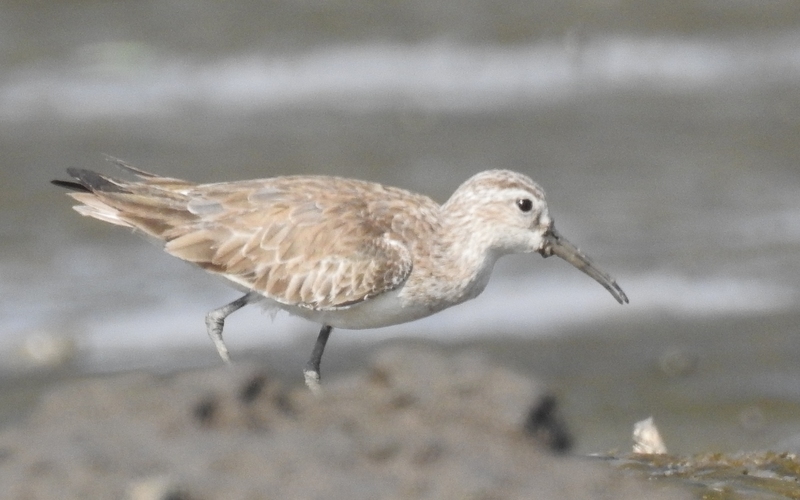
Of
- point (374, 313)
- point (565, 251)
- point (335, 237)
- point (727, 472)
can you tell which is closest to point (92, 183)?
point (335, 237)

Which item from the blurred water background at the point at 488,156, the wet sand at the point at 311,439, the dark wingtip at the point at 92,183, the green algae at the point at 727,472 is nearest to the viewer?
the wet sand at the point at 311,439

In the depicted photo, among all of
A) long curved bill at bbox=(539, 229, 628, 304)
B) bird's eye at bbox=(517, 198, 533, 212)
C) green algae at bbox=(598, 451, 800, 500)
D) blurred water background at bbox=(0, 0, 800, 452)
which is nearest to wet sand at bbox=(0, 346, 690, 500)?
green algae at bbox=(598, 451, 800, 500)

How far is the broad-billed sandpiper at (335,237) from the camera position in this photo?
25.2ft

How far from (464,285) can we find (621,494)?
2.84 meters

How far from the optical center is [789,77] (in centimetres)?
1493

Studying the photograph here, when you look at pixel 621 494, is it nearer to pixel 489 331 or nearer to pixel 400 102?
pixel 489 331

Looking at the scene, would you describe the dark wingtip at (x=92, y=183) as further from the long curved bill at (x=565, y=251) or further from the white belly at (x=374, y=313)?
the long curved bill at (x=565, y=251)

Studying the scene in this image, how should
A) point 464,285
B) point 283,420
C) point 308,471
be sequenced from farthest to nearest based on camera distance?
1. point 464,285
2. point 283,420
3. point 308,471

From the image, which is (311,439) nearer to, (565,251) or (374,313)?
(374,313)

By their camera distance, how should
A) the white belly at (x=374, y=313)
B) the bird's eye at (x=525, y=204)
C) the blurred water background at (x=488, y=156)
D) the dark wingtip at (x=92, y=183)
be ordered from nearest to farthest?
the white belly at (x=374, y=313) < the bird's eye at (x=525, y=204) < the dark wingtip at (x=92, y=183) < the blurred water background at (x=488, y=156)

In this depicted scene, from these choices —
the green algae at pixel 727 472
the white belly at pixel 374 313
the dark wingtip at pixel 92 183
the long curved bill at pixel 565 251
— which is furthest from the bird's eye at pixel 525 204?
the dark wingtip at pixel 92 183

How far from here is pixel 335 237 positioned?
785 centimetres

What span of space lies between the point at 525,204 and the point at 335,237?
110cm

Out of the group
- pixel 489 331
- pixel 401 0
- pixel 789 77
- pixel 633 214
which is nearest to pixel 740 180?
pixel 633 214
